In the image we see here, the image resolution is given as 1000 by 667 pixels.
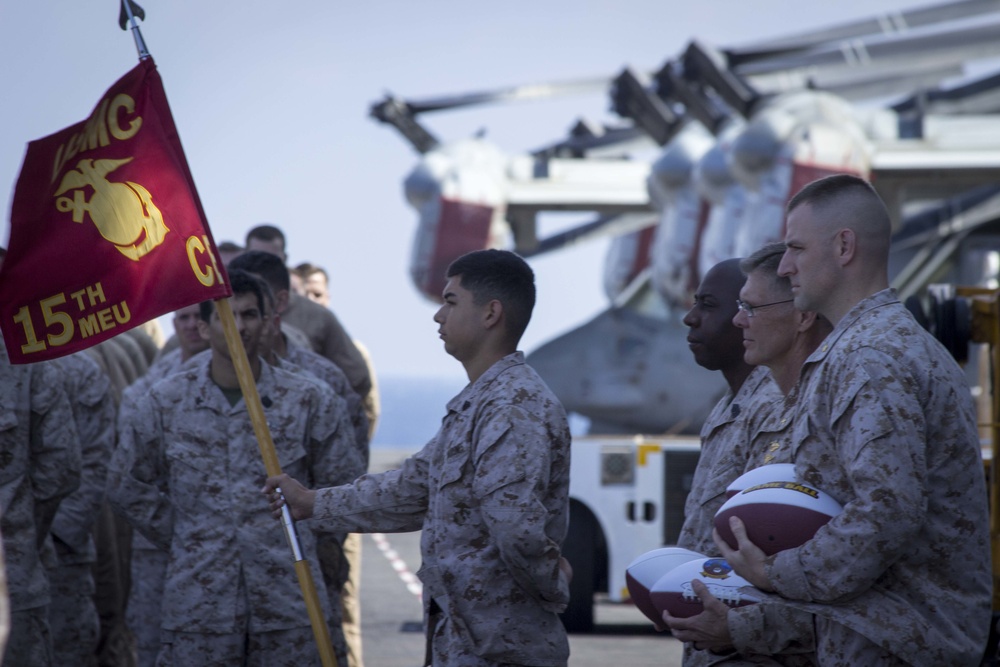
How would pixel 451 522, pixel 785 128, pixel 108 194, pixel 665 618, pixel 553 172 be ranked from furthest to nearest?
pixel 553 172
pixel 785 128
pixel 108 194
pixel 451 522
pixel 665 618

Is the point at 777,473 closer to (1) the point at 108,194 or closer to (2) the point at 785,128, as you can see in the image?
(1) the point at 108,194

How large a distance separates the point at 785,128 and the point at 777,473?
1513cm

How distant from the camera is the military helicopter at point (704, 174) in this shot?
56.1 ft

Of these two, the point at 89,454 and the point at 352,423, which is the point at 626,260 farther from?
the point at 89,454

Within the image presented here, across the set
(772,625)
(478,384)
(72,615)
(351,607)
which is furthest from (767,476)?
(351,607)

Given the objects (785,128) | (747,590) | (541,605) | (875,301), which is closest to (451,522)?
(541,605)

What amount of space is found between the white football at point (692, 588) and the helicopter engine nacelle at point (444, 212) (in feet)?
61.1

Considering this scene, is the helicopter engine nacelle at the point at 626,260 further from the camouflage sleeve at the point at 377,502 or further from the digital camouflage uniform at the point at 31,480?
the camouflage sleeve at the point at 377,502

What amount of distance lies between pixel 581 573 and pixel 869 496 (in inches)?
305

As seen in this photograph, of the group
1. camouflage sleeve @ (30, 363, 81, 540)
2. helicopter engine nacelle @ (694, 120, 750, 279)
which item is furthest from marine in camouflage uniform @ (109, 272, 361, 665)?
helicopter engine nacelle @ (694, 120, 750, 279)

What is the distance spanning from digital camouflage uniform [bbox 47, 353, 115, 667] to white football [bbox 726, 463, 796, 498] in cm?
338

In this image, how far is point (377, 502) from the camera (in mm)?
3984

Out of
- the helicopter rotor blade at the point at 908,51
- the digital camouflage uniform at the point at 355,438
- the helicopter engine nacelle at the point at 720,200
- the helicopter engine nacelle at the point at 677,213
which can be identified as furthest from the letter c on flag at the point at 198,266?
the helicopter rotor blade at the point at 908,51

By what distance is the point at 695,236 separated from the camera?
21188mm
